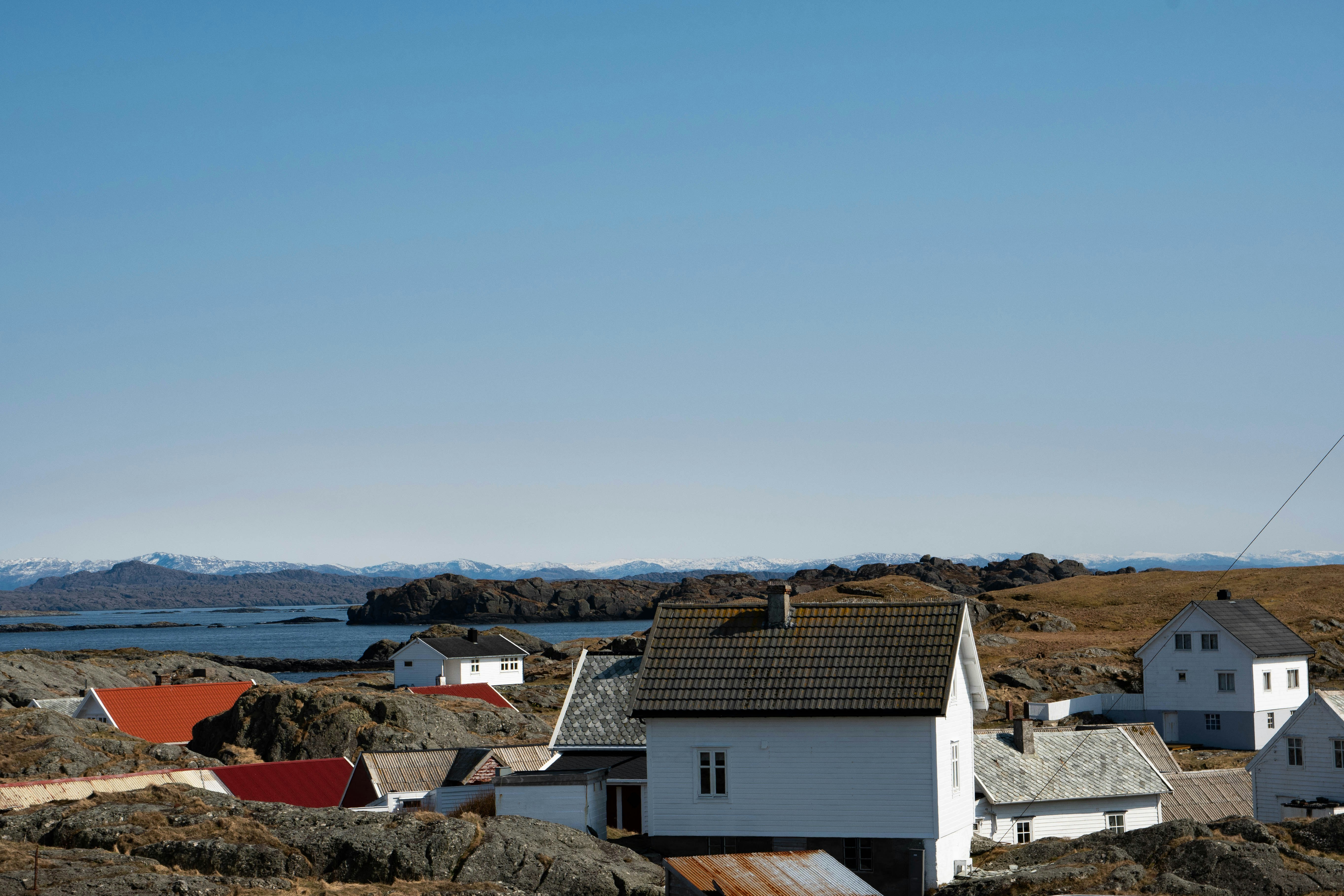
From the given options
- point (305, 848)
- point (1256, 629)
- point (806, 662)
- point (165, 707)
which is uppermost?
point (806, 662)

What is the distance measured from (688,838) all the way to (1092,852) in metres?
9.41

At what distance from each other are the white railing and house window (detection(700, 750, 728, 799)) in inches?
1559

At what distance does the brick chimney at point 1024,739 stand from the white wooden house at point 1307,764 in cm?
806

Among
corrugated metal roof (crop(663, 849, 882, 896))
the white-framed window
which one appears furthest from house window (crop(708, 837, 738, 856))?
corrugated metal roof (crop(663, 849, 882, 896))

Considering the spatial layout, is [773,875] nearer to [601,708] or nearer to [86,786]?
[86,786]

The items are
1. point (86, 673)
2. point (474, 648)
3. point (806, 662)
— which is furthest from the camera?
point (474, 648)

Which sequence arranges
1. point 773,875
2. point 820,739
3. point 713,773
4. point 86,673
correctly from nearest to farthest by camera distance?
point 773,875 < point 820,739 < point 713,773 < point 86,673

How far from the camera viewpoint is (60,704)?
214ft

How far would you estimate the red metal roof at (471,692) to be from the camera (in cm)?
6888

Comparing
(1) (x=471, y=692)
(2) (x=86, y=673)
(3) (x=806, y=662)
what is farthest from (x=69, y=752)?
(2) (x=86, y=673)

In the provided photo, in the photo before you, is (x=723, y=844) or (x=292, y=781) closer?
(x=723, y=844)

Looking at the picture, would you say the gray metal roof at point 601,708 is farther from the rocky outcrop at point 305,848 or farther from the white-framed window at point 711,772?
the rocky outcrop at point 305,848

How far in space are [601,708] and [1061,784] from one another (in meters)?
15.2

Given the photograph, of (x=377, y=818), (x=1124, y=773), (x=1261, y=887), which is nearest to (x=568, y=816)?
(x=377, y=818)
